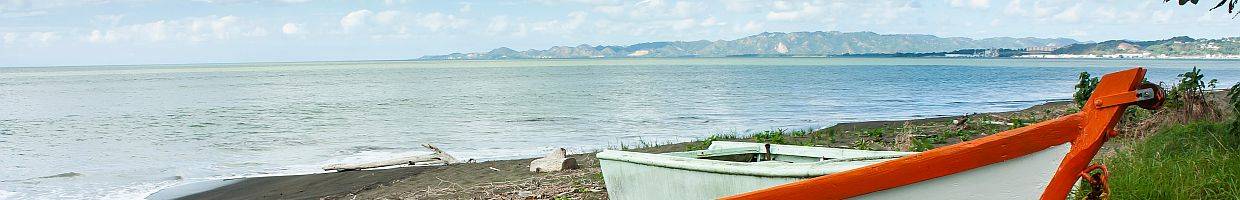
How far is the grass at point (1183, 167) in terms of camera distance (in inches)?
253

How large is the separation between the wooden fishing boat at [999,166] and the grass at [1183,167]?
2349 millimetres

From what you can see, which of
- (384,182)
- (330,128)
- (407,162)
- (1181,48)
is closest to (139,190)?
(407,162)

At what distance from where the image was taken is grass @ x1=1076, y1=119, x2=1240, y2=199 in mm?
6422

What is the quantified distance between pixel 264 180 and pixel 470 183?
4.75 m

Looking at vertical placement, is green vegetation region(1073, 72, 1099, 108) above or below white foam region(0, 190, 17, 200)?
above

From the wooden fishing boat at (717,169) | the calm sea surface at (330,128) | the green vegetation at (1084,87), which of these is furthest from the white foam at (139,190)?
the green vegetation at (1084,87)

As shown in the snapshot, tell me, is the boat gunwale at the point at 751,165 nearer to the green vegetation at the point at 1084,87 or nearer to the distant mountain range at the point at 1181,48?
the green vegetation at the point at 1084,87

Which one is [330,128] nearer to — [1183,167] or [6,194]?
[6,194]

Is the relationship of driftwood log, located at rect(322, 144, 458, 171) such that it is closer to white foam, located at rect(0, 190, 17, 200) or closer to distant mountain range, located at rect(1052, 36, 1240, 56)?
white foam, located at rect(0, 190, 17, 200)

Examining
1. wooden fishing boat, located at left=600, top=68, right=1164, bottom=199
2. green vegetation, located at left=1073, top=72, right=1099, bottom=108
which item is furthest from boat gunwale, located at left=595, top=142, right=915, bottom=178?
green vegetation, located at left=1073, top=72, right=1099, bottom=108

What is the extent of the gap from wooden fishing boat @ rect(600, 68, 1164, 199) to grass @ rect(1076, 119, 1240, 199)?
2.35 metres

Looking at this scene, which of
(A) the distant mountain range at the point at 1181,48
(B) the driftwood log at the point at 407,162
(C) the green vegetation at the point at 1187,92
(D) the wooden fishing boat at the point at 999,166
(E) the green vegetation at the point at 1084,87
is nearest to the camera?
(D) the wooden fishing boat at the point at 999,166

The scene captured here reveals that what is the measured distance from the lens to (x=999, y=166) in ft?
13.1

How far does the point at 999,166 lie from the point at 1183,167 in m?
3.94
